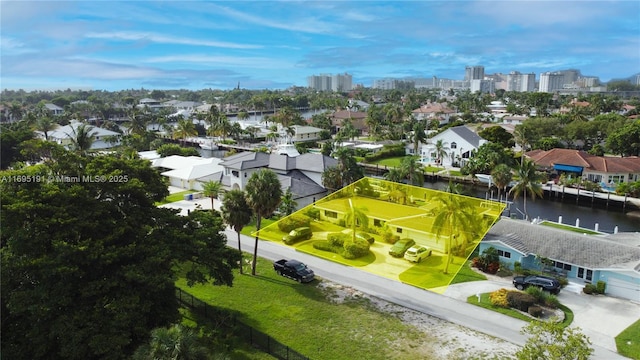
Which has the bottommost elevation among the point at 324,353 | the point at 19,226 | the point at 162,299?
the point at 324,353

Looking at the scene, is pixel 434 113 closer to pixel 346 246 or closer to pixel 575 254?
pixel 575 254

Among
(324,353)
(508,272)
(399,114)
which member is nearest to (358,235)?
(324,353)

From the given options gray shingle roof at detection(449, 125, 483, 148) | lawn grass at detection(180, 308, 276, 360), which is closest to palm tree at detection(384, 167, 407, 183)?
gray shingle roof at detection(449, 125, 483, 148)

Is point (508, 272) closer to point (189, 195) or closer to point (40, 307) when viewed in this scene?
point (40, 307)

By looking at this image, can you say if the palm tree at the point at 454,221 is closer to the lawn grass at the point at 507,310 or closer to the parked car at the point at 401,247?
the parked car at the point at 401,247

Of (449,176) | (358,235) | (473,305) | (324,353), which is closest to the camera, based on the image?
(358,235)

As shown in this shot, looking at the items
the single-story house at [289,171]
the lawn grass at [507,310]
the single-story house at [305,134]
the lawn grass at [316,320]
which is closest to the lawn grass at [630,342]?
the lawn grass at [507,310]

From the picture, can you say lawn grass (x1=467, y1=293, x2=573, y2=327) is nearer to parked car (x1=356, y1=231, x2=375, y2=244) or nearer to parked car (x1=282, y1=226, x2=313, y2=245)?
parked car (x1=356, y1=231, x2=375, y2=244)

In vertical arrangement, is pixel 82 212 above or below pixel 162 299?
above
